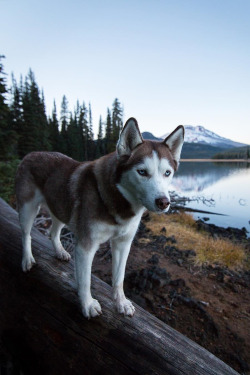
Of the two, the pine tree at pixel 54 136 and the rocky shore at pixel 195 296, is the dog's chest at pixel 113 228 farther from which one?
the pine tree at pixel 54 136

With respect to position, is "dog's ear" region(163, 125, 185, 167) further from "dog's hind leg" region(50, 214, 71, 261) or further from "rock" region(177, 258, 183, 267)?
"rock" region(177, 258, 183, 267)

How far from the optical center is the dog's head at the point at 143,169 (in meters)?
1.99

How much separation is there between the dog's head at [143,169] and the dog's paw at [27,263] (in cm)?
166

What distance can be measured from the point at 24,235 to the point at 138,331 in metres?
1.94

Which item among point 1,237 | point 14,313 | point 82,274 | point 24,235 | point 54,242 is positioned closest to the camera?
point 82,274

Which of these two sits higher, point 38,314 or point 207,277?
point 38,314

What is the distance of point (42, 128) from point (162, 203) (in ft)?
128

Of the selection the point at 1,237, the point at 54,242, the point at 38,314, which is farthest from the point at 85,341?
the point at 1,237

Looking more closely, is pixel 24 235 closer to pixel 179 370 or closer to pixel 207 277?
pixel 179 370

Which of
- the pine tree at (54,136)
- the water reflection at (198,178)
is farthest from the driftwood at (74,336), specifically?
the pine tree at (54,136)

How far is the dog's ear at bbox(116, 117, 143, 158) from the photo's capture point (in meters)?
2.19

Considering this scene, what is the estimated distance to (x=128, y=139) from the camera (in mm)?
2268

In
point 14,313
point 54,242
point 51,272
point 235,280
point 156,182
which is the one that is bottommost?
point 235,280

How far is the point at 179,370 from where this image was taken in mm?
1827
